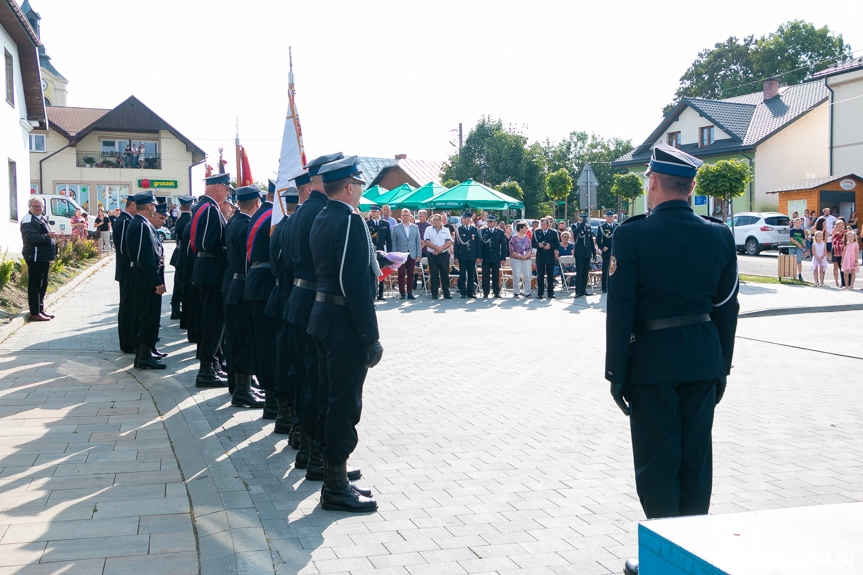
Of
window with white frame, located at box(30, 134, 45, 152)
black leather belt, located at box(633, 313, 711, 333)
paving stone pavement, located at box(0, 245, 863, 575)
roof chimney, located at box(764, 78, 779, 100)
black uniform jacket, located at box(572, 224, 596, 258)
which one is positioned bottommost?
paving stone pavement, located at box(0, 245, 863, 575)

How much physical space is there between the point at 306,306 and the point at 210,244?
3.50 metres

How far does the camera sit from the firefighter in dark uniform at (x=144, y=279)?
9039mm

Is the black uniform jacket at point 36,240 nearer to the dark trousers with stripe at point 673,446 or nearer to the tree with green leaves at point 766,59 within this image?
the dark trousers with stripe at point 673,446

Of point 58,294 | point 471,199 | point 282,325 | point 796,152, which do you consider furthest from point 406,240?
point 796,152

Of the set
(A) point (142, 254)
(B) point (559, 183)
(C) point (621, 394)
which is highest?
(B) point (559, 183)

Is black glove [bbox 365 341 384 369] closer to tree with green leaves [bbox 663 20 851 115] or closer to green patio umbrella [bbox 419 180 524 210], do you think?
green patio umbrella [bbox 419 180 524 210]

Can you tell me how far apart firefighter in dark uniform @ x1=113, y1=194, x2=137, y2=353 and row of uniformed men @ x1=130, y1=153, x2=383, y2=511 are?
2.63m

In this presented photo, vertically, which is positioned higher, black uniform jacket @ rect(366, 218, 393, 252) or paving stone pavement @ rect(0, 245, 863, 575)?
black uniform jacket @ rect(366, 218, 393, 252)

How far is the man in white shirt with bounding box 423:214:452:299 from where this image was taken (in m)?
18.0

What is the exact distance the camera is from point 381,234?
17531mm

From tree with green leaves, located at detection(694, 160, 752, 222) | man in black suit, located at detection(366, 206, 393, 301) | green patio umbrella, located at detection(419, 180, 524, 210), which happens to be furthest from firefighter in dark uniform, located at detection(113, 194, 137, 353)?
tree with green leaves, located at detection(694, 160, 752, 222)

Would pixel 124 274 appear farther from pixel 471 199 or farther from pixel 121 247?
pixel 471 199

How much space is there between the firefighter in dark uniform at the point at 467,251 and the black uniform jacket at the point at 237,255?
11368 millimetres

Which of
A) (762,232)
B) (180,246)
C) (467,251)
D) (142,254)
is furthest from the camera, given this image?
(762,232)
